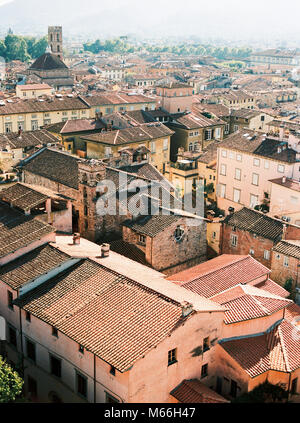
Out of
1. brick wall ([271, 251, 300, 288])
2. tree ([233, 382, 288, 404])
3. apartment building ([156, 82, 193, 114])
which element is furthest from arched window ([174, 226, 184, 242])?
apartment building ([156, 82, 193, 114])

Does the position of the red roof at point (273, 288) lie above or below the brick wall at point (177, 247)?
below

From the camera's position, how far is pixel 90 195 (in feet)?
129

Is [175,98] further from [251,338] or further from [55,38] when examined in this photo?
[55,38]

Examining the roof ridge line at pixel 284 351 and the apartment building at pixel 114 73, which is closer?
the roof ridge line at pixel 284 351

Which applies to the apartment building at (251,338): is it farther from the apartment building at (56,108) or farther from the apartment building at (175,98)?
the apartment building at (175,98)

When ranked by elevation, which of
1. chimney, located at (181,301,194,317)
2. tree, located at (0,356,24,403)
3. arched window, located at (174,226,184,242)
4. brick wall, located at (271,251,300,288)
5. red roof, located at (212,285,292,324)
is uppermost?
chimney, located at (181,301,194,317)

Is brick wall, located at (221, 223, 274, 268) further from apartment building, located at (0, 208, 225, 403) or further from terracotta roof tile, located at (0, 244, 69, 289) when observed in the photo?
terracotta roof tile, located at (0, 244, 69, 289)

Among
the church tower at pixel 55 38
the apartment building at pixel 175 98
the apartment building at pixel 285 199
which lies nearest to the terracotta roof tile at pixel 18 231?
the apartment building at pixel 285 199

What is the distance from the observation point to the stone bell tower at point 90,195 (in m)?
39.1

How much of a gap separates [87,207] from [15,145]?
19.4 m

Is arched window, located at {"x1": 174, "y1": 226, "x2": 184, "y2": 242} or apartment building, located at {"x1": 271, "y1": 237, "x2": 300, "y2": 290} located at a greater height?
arched window, located at {"x1": 174, "y1": 226, "x2": 184, "y2": 242}

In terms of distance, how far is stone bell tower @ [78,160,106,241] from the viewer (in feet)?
128

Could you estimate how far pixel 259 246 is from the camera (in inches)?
1524
